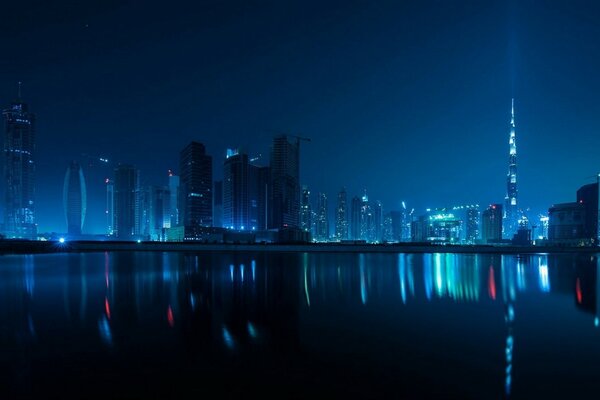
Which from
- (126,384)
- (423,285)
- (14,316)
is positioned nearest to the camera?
(126,384)

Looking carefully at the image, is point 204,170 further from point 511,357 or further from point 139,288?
point 511,357

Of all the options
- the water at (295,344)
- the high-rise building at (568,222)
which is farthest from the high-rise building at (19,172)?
the high-rise building at (568,222)

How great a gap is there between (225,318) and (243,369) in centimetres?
497

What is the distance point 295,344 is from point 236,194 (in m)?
155

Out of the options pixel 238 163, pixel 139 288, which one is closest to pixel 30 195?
pixel 238 163

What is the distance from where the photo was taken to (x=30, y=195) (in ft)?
512

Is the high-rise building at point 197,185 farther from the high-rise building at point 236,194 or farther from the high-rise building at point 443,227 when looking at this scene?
the high-rise building at point 443,227

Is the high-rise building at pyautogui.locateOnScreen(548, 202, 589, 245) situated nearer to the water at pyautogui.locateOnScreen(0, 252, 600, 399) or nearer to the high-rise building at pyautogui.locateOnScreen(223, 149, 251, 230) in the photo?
the high-rise building at pyautogui.locateOnScreen(223, 149, 251, 230)

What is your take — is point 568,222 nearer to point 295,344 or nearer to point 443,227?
point 443,227

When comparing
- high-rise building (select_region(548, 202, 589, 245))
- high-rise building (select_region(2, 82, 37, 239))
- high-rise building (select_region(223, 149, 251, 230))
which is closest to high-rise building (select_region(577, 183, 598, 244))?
high-rise building (select_region(548, 202, 589, 245))

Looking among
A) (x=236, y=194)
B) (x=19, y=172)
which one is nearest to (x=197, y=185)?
(x=236, y=194)

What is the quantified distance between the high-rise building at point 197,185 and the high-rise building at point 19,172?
63.9 meters

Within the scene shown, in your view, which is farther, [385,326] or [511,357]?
[385,326]

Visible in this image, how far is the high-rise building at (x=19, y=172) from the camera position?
151 m
